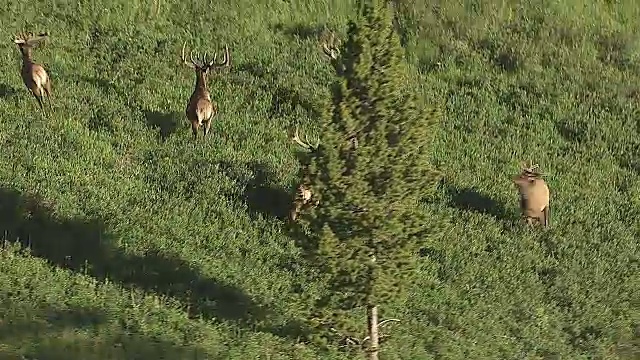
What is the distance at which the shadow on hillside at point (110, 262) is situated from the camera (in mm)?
13758

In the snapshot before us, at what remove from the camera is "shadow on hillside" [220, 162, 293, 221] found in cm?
1680

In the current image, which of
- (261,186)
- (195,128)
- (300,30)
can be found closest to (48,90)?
(195,128)

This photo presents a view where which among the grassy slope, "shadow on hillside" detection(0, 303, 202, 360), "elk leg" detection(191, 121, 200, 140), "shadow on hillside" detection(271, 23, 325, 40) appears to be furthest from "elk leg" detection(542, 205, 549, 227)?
"shadow on hillside" detection(271, 23, 325, 40)

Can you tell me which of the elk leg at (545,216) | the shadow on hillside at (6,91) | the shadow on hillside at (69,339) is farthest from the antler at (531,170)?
the shadow on hillside at (6,91)

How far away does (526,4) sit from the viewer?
92.4 ft

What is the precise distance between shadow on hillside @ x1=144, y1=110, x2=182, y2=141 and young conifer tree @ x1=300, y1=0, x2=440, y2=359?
284 inches

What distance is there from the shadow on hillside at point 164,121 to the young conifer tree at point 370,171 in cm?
721

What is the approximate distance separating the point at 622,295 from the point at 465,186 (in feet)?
13.2

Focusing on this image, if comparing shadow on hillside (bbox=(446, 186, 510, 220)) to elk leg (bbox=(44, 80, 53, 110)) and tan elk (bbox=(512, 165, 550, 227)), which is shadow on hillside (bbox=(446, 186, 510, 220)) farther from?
elk leg (bbox=(44, 80, 53, 110))

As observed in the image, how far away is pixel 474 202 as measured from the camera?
18.5 metres

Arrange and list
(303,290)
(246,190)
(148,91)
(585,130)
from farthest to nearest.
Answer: (585,130) < (148,91) < (246,190) < (303,290)

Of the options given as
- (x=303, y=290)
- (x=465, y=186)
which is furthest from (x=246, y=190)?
(x=465, y=186)

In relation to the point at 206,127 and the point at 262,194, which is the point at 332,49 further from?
the point at 206,127

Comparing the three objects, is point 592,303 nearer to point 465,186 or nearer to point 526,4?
point 465,186
